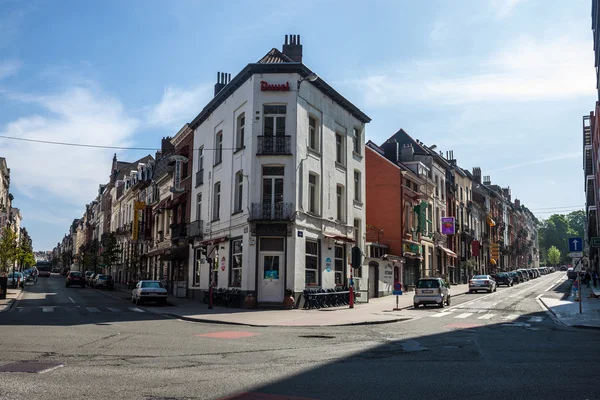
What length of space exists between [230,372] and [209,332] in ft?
22.8

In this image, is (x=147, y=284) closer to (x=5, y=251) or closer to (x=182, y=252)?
(x=182, y=252)

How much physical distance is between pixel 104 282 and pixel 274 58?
2943 cm

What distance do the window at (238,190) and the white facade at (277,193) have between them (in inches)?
2.0

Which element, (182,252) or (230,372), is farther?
(182,252)

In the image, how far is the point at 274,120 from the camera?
88.2 feet

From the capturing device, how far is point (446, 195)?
53875 millimetres

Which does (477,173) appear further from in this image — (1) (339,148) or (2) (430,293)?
(2) (430,293)

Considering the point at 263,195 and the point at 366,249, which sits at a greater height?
the point at 263,195

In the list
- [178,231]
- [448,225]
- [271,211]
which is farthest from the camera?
[448,225]

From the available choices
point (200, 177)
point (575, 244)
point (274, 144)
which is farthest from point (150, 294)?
point (575, 244)

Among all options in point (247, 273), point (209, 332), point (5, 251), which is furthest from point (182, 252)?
point (209, 332)

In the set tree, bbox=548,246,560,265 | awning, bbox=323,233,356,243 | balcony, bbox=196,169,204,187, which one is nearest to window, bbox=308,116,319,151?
awning, bbox=323,233,356,243

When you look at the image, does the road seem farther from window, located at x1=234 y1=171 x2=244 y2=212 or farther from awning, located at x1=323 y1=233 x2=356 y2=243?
window, located at x1=234 y1=171 x2=244 y2=212

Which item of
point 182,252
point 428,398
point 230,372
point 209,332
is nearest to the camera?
point 428,398
